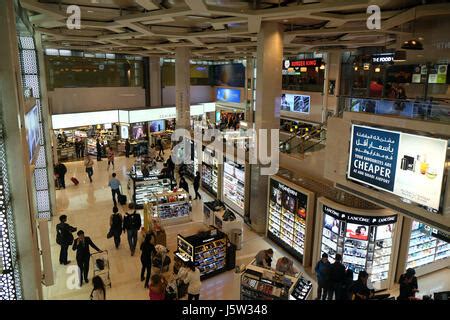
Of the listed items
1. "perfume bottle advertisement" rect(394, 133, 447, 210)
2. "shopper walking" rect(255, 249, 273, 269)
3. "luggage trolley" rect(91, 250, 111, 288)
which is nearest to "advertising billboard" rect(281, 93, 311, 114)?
"shopper walking" rect(255, 249, 273, 269)

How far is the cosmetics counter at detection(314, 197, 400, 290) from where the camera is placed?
26.6 ft

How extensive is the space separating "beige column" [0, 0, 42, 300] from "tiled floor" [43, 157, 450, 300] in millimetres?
3559

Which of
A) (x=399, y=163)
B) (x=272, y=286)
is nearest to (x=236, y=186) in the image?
(x=272, y=286)

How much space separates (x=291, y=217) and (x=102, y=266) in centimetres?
507

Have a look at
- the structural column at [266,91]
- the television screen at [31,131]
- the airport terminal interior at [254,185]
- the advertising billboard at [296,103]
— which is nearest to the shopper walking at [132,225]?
the airport terminal interior at [254,185]

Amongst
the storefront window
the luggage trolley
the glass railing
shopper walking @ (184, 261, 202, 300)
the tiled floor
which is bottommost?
the tiled floor

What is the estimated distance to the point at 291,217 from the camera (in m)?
10.2

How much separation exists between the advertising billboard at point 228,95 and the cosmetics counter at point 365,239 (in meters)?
23.0

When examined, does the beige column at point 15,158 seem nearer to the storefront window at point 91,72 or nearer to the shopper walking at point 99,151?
the shopper walking at point 99,151

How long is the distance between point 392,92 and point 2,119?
35.5ft

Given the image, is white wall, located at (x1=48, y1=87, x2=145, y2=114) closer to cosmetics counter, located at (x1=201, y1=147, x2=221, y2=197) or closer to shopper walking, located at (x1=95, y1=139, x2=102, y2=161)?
shopper walking, located at (x1=95, y1=139, x2=102, y2=161)

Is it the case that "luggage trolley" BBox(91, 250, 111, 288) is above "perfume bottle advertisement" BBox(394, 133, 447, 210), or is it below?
below

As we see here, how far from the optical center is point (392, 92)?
11492 mm

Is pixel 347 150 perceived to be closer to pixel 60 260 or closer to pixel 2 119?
pixel 2 119
